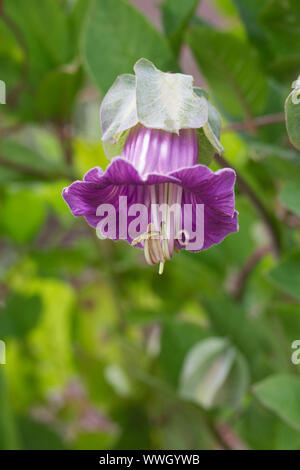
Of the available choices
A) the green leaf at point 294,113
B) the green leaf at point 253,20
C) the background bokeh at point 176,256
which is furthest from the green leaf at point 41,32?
the green leaf at point 294,113

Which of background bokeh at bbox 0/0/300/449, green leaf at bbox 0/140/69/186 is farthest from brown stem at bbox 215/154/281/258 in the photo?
green leaf at bbox 0/140/69/186

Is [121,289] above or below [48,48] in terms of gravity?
below

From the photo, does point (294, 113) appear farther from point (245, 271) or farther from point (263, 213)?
point (245, 271)

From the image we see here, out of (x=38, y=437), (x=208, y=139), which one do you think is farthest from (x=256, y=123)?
(x=38, y=437)

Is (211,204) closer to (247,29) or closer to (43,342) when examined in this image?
(247,29)

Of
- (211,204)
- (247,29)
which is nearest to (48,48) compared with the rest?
(247,29)

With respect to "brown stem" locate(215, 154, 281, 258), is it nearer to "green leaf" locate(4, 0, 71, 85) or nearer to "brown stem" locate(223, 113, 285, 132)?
"brown stem" locate(223, 113, 285, 132)
